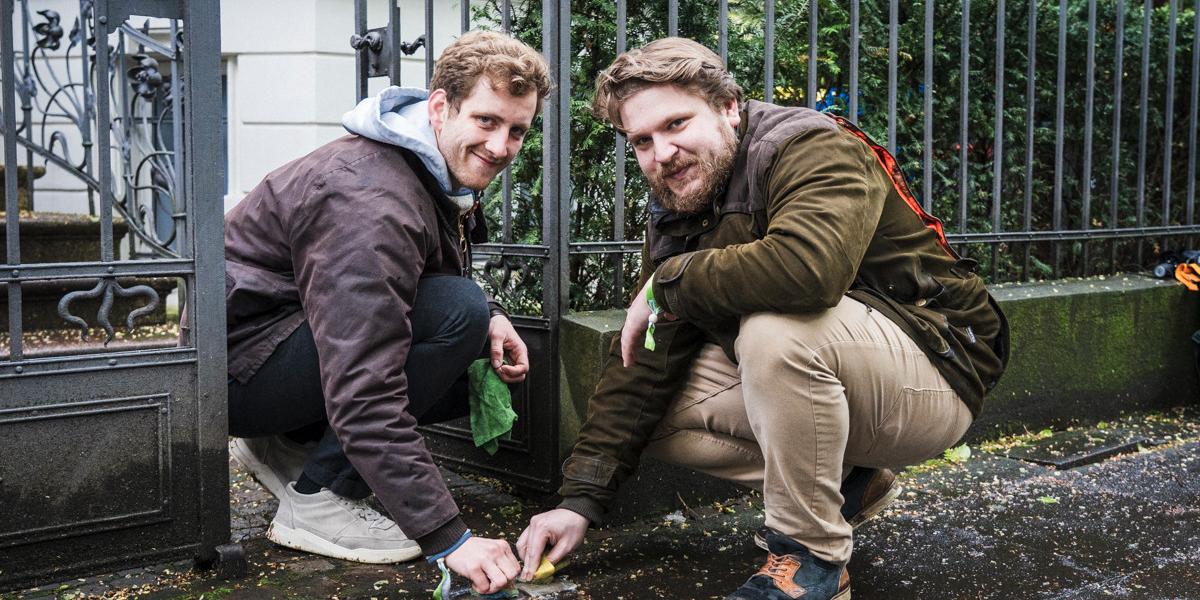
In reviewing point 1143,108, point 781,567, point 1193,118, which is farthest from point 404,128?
point 1193,118

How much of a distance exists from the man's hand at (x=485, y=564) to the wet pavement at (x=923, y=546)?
0.42 metres

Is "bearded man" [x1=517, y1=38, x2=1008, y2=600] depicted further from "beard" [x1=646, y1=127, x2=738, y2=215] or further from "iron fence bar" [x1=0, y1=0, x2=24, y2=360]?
"iron fence bar" [x1=0, y1=0, x2=24, y2=360]

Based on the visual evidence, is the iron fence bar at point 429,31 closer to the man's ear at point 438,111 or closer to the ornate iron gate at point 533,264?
the ornate iron gate at point 533,264

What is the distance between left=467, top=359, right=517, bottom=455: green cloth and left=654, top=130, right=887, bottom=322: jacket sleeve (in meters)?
0.75

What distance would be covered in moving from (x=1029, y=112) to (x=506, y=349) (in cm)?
263

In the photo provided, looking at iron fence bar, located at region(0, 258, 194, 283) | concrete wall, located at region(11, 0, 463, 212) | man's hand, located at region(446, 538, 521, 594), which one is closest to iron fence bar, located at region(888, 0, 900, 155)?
man's hand, located at region(446, 538, 521, 594)

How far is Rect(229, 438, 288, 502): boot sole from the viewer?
3335 millimetres

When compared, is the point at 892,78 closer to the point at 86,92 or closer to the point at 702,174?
the point at 702,174

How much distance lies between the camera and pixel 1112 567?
308 centimetres

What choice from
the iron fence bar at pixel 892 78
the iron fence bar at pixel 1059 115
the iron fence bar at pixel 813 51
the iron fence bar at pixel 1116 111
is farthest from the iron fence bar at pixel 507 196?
the iron fence bar at pixel 1116 111

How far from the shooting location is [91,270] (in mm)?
2697

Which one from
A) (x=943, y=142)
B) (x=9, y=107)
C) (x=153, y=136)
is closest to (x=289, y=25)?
(x=153, y=136)

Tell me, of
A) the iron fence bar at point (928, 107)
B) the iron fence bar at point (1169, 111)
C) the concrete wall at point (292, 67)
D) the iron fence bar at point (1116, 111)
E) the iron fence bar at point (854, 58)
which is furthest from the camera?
the concrete wall at point (292, 67)

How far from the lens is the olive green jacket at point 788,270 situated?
2578 millimetres
